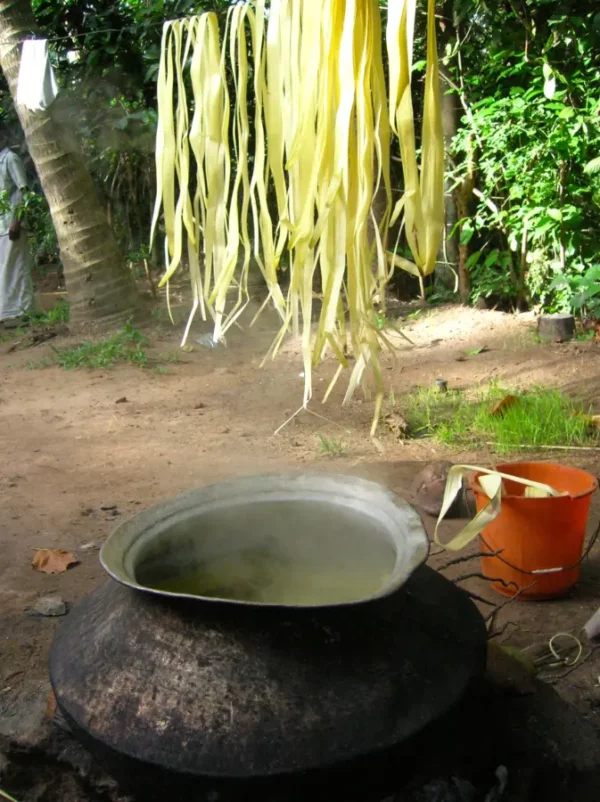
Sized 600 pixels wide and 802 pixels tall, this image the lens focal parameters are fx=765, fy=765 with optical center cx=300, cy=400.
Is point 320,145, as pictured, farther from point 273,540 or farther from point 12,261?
point 12,261

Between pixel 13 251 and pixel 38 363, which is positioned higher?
pixel 13 251

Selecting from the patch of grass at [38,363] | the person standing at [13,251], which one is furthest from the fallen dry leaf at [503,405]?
the person standing at [13,251]

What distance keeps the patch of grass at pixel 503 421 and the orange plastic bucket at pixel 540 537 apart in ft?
4.22

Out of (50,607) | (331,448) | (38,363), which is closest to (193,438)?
(331,448)

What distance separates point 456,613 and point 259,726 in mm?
559

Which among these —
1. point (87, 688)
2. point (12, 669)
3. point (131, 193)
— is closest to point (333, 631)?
point (87, 688)

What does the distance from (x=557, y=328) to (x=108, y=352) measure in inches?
144

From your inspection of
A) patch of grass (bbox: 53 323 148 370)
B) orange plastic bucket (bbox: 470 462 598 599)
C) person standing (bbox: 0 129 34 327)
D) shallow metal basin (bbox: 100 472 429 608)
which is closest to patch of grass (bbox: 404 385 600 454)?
orange plastic bucket (bbox: 470 462 598 599)

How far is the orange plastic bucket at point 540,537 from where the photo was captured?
2.48 m

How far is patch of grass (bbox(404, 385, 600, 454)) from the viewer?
395 centimetres

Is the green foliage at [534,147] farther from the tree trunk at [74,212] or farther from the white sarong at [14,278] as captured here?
the white sarong at [14,278]

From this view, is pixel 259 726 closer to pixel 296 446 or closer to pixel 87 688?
pixel 87 688

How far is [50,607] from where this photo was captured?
8.46 ft

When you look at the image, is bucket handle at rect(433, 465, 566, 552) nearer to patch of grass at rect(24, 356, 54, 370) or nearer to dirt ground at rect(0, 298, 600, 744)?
dirt ground at rect(0, 298, 600, 744)
